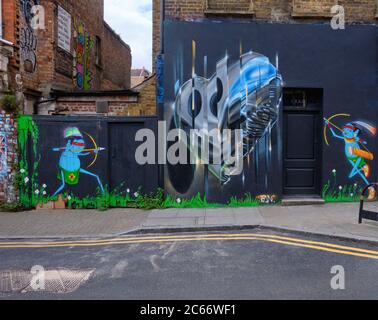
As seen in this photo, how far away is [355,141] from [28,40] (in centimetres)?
965

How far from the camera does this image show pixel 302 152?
31.7ft

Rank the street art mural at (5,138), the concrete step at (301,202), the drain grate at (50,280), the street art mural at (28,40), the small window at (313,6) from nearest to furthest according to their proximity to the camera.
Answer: the drain grate at (50,280) → the street art mural at (5,138) → the concrete step at (301,202) → the small window at (313,6) → the street art mural at (28,40)

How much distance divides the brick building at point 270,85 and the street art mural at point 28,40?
13.8ft

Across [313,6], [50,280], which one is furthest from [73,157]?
[313,6]

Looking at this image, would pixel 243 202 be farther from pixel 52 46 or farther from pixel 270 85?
pixel 52 46

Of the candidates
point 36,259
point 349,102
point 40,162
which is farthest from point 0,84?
point 349,102

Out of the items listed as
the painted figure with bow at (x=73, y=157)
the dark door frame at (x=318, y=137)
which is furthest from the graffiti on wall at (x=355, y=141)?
the painted figure with bow at (x=73, y=157)

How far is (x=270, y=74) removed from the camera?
916 centimetres

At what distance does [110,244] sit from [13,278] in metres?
1.86

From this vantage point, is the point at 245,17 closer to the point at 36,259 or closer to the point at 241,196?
the point at 241,196

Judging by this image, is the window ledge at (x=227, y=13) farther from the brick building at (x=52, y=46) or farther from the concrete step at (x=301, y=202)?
the brick building at (x=52, y=46)

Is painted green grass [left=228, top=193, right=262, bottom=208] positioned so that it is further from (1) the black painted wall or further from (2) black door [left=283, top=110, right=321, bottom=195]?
(2) black door [left=283, top=110, right=321, bottom=195]

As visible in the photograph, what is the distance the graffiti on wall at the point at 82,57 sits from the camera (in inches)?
546

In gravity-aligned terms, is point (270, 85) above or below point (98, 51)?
below
